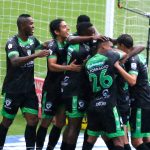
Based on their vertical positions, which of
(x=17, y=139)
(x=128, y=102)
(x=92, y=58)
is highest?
(x=92, y=58)

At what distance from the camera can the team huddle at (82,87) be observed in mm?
7820

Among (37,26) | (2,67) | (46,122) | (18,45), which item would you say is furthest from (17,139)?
(37,26)

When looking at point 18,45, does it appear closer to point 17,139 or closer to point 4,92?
point 4,92

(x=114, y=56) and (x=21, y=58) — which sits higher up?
(x=114, y=56)

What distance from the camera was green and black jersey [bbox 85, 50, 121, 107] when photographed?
305 inches

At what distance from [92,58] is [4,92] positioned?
1867mm

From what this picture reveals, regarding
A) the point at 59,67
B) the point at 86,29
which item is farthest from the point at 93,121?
the point at 86,29

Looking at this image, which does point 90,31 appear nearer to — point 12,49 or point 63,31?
point 63,31

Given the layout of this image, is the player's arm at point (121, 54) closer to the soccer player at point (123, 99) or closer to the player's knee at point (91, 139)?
the soccer player at point (123, 99)

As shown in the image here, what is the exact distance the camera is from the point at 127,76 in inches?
314

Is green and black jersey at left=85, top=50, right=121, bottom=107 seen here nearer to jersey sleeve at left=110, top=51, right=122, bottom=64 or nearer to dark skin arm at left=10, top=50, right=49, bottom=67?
jersey sleeve at left=110, top=51, right=122, bottom=64

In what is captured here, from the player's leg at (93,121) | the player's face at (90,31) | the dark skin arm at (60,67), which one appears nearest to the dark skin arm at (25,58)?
the dark skin arm at (60,67)

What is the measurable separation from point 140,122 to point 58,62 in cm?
146

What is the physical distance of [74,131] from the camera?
8578 mm
